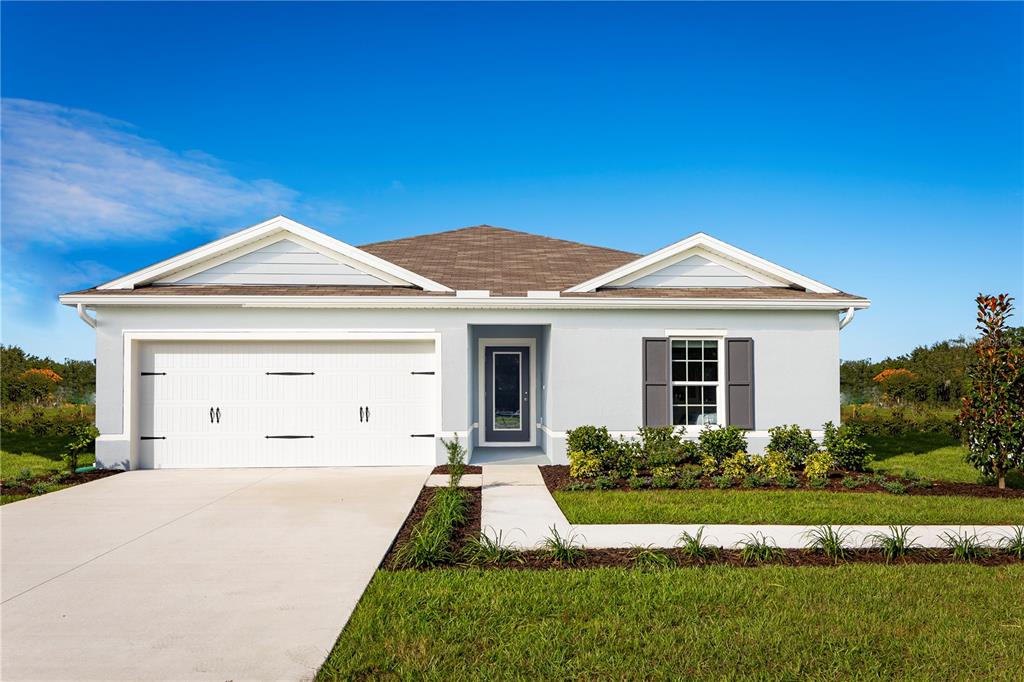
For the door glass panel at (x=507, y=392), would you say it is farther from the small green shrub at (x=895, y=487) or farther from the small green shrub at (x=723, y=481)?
the small green shrub at (x=895, y=487)

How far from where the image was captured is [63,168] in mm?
16031

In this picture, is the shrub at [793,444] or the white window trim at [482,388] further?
the white window trim at [482,388]

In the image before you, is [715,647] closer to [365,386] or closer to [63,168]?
[365,386]

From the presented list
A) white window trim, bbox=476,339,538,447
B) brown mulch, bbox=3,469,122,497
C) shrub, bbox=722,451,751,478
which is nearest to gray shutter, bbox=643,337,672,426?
shrub, bbox=722,451,751,478

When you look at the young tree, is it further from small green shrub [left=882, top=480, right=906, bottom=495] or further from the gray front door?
the gray front door

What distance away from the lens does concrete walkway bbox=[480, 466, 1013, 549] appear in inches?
258

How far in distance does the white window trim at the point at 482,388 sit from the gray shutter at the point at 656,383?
306cm

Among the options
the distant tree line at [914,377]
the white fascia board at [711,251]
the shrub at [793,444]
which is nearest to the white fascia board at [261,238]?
the white fascia board at [711,251]

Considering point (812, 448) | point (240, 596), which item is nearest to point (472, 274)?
point (812, 448)

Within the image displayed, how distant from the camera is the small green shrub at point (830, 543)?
20.2 feet

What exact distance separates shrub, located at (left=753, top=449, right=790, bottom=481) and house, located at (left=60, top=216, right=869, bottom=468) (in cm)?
169

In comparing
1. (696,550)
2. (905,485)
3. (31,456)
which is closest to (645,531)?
(696,550)

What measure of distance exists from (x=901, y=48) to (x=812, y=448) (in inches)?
443

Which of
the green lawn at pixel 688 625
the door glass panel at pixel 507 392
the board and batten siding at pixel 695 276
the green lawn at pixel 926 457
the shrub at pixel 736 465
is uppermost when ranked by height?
the board and batten siding at pixel 695 276
